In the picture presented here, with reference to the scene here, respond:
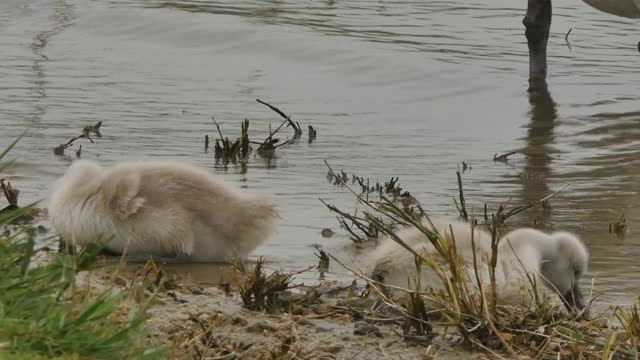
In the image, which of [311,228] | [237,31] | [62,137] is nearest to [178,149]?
[62,137]

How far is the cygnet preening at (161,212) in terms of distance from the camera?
630 centimetres

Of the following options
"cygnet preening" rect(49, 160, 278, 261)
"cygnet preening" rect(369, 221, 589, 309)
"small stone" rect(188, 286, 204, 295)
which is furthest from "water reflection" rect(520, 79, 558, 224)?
"small stone" rect(188, 286, 204, 295)

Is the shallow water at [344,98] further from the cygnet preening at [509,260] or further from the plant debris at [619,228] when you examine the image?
the cygnet preening at [509,260]

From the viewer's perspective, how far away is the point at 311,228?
7027 millimetres

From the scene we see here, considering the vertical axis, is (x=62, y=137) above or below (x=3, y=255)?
below

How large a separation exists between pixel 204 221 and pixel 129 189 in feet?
1.13

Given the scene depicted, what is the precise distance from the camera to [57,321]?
12.4 feet

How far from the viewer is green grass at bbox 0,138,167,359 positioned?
12.1 ft

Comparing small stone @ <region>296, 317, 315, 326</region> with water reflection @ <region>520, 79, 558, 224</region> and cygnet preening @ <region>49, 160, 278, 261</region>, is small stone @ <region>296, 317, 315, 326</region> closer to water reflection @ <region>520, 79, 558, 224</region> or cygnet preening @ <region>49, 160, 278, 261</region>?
cygnet preening @ <region>49, 160, 278, 261</region>

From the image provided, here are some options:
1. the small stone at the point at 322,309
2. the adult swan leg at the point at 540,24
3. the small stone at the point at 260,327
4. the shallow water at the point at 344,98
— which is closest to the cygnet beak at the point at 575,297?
the shallow water at the point at 344,98

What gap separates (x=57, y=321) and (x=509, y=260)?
2386 mm

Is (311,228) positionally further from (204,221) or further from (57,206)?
(57,206)

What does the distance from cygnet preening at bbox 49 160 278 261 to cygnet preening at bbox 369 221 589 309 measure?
25.9 inches

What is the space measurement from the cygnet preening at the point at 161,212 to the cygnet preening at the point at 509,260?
66 centimetres
